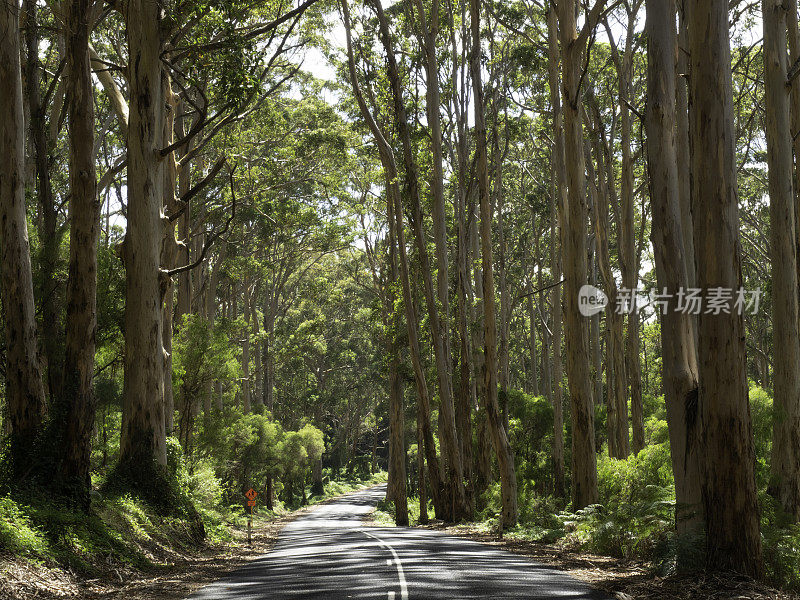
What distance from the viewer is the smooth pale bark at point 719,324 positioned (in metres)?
7.96

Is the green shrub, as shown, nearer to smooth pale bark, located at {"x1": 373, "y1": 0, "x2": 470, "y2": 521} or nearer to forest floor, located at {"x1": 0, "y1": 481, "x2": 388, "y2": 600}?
forest floor, located at {"x1": 0, "y1": 481, "x2": 388, "y2": 600}

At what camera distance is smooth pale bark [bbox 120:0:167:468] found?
14.0 m

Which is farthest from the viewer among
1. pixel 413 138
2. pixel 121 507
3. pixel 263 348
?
pixel 263 348

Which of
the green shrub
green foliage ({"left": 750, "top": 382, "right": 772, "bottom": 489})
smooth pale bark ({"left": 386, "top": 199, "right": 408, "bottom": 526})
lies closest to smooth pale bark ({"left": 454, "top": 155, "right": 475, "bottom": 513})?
smooth pale bark ({"left": 386, "top": 199, "right": 408, "bottom": 526})

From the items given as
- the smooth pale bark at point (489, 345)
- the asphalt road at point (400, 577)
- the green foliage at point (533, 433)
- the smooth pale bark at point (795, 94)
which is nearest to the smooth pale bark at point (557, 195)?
the smooth pale bark at point (489, 345)

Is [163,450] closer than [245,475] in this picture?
Yes

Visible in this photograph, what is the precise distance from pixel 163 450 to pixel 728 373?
418 inches

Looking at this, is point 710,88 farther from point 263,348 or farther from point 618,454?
point 263,348

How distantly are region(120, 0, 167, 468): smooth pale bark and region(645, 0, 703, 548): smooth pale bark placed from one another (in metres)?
8.94

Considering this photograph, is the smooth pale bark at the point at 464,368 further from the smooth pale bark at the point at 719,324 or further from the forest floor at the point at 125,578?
the smooth pale bark at the point at 719,324

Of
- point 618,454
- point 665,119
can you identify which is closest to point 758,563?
point 665,119

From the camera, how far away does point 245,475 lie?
35625 millimetres

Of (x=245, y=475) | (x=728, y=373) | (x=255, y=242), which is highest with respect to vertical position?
(x=255, y=242)

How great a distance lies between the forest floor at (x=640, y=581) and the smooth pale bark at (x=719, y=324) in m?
0.45
